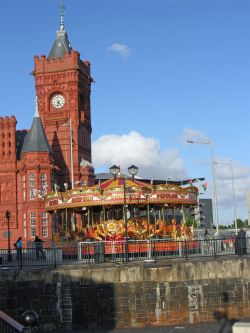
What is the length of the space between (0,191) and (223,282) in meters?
43.6

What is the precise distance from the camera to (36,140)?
63.1 meters

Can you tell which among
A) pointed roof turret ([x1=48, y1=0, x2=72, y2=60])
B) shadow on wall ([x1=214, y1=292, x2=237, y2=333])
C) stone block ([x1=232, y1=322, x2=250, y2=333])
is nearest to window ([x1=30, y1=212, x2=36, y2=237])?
pointed roof turret ([x1=48, y1=0, x2=72, y2=60])

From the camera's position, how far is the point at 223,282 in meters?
25.3

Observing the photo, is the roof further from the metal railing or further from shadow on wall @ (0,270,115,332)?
shadow on wall @ (0,270,115,332)

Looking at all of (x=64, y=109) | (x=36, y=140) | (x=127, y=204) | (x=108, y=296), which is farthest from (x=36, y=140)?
(x=108, y=296)

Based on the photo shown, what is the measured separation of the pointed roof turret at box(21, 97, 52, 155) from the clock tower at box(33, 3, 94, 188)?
357 centimetres

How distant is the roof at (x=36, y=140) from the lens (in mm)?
62609

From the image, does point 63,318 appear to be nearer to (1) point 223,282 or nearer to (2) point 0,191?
(1) point 223,282

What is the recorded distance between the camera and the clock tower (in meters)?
67.2

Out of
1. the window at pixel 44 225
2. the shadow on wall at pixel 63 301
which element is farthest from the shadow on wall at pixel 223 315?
the window at pixel 44 225

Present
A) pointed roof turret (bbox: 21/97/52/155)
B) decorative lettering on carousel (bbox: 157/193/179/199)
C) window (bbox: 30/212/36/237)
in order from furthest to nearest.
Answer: pointed roof turret (bbox: 21/97/52/155) < window (bbox: 30/212/36/237) < decorative lettering on carousel (bbox: 157/193/179/199)

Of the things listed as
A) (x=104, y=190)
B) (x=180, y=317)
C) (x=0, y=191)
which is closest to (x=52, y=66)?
(x=0, y=191)

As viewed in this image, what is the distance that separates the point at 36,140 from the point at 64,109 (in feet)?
24.5

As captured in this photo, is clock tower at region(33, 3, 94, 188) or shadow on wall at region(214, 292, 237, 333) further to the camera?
clock tower at region(33, 3, 94, 188)
